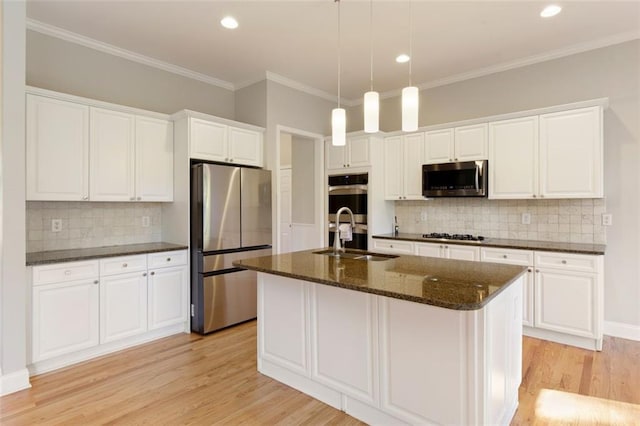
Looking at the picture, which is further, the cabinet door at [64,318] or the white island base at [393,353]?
the cabinet door at [64,318]

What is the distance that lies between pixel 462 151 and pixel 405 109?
2250 millimetres

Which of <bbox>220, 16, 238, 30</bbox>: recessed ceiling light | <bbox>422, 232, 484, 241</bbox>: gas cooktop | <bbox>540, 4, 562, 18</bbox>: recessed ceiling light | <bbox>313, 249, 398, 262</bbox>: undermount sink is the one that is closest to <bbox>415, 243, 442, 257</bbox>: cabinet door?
<bbox>422, 232, 484, 241</bbox>: gas cooktop

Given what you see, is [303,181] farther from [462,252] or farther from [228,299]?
[462,252]

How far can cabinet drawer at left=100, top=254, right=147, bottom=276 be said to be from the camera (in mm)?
3078

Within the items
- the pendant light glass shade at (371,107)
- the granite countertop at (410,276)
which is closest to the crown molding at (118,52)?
the granite countertop at (410,276)

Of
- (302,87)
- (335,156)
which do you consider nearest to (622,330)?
(335,156)

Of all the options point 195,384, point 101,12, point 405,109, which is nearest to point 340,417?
point 195,384

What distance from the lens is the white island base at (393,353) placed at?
1.72m

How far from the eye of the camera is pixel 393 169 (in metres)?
4.61

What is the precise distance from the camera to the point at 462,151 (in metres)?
4.02

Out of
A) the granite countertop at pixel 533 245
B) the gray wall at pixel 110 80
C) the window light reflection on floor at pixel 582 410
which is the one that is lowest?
the window light reflection on floor at pixel 582 410

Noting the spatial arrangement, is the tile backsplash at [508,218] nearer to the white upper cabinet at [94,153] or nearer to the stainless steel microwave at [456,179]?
the stainless steel microwave at [456,179]

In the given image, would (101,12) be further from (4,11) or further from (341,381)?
(341,381)

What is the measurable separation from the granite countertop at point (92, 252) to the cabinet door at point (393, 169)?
256cm
